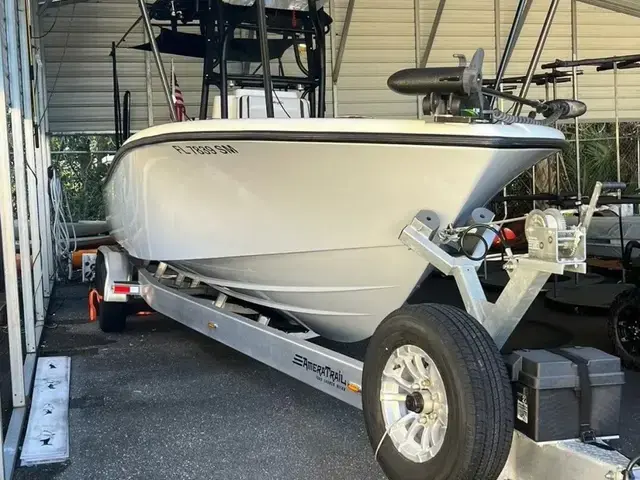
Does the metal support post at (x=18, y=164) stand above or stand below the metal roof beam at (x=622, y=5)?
below

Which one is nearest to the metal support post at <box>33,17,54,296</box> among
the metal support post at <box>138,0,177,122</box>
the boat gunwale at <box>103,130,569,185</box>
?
the metal support post at <box>138,0,177,122</box>

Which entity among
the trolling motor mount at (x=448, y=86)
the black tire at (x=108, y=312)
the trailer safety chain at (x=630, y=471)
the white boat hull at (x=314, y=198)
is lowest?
the black tire at (x=108, y=312)

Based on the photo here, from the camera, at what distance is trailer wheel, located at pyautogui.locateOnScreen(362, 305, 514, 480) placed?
1806 mm

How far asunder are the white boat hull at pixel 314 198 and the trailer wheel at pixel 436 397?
497 mm

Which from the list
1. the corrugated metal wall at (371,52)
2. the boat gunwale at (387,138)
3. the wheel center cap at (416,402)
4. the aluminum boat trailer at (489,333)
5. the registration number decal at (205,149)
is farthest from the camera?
the corrugated metal wall at (371,52)

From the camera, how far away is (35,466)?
7.97ft

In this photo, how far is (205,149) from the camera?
2.81 m

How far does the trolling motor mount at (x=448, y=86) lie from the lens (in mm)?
2033

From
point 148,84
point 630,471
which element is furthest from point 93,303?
point 630,471

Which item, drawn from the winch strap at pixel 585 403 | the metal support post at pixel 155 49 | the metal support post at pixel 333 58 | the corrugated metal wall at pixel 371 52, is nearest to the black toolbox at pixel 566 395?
the winch strap at pixel 585 403

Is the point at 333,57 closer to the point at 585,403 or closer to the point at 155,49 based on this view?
the point at 155,49

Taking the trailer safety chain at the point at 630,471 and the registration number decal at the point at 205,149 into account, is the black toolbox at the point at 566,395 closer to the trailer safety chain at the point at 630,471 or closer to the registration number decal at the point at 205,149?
the trailer safety chain at the point at 630,471

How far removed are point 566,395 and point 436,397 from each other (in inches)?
14.3

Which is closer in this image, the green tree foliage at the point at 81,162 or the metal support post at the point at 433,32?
the metal support post at the point at 433,32
